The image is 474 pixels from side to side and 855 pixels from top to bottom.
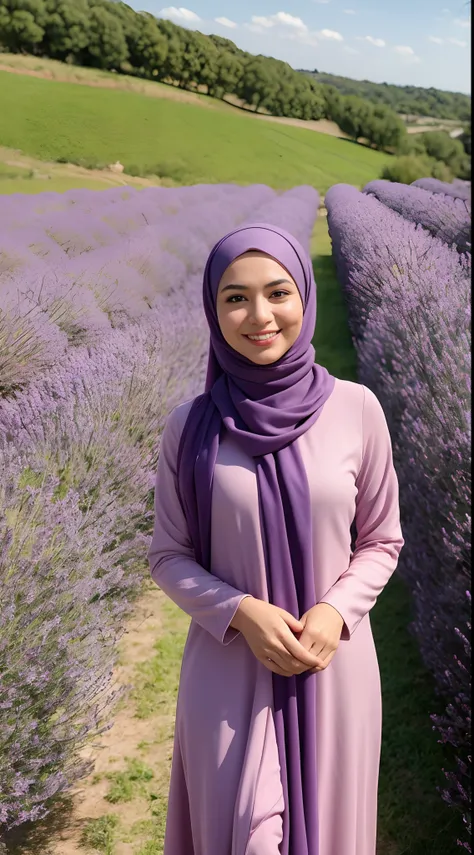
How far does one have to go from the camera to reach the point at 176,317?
4.27 meters

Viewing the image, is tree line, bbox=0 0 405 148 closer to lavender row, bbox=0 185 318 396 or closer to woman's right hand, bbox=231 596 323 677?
lavender row, bbox=0 185 318 396

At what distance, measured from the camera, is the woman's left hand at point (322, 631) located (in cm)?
108

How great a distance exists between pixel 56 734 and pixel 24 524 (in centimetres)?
70

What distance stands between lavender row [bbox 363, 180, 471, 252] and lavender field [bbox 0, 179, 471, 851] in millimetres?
26

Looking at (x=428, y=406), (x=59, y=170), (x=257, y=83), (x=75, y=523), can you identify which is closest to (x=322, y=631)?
(x=75, y=523)

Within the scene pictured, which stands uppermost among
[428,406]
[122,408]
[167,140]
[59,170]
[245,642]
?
[167,140]

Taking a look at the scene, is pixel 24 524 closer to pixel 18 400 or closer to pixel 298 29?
pixel 18 400

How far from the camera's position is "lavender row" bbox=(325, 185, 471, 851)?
225 cm

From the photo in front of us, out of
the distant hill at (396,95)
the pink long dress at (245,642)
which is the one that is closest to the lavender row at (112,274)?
the distant hill at (396,95)

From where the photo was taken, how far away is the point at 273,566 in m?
1.13

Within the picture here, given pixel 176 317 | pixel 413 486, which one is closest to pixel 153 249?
pixel 176 317

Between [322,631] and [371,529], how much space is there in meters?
0.26

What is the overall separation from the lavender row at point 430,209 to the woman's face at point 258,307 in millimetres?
2913

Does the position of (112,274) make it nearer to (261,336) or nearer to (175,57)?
(175,57)
